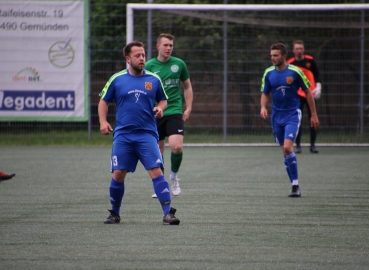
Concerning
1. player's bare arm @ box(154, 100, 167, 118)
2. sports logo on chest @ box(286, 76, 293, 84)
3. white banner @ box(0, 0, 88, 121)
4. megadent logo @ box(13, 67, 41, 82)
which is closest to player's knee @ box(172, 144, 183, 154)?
sports logo on chest @ box(286, 76, 293, 84)

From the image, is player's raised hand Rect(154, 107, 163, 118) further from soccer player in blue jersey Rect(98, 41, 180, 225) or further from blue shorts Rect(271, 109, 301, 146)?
blue shorts Rect(271, 109, 301, 146)

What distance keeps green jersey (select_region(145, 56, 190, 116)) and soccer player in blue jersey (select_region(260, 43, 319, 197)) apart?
4.09 ft

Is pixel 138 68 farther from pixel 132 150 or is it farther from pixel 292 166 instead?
pixel 292 166

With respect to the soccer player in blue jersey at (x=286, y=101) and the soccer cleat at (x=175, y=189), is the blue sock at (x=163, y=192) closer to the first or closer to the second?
the soccer cleat at (x=175, y=189)

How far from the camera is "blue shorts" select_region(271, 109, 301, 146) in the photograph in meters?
10.3

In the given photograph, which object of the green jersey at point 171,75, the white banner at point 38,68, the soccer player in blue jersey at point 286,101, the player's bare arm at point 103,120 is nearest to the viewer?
the player's bare arm at point 103,120

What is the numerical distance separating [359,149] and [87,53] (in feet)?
22.0

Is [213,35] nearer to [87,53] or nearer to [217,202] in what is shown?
[87,53]

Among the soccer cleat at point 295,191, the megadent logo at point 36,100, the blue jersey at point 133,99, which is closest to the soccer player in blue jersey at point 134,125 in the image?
the blue jersey at point 133,99

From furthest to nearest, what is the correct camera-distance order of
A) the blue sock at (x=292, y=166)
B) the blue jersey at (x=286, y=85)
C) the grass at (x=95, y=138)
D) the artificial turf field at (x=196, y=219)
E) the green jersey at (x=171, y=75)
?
1. the grass at (x=95, y=138)
2. the blue jersey at (x=286, y=85)
3. the blue sock at (x=292, y=166)
4. the green jersey at (x=171, y=75)
5. the artificial turf field at (x=196, y=219)

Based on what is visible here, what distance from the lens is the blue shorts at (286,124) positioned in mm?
10297

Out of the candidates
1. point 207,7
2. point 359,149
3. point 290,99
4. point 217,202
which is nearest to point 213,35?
point 207,7

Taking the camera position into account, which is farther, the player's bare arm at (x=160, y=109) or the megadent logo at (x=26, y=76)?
the megadent logo at (x=26, y=76)

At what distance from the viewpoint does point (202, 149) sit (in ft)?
59.7
